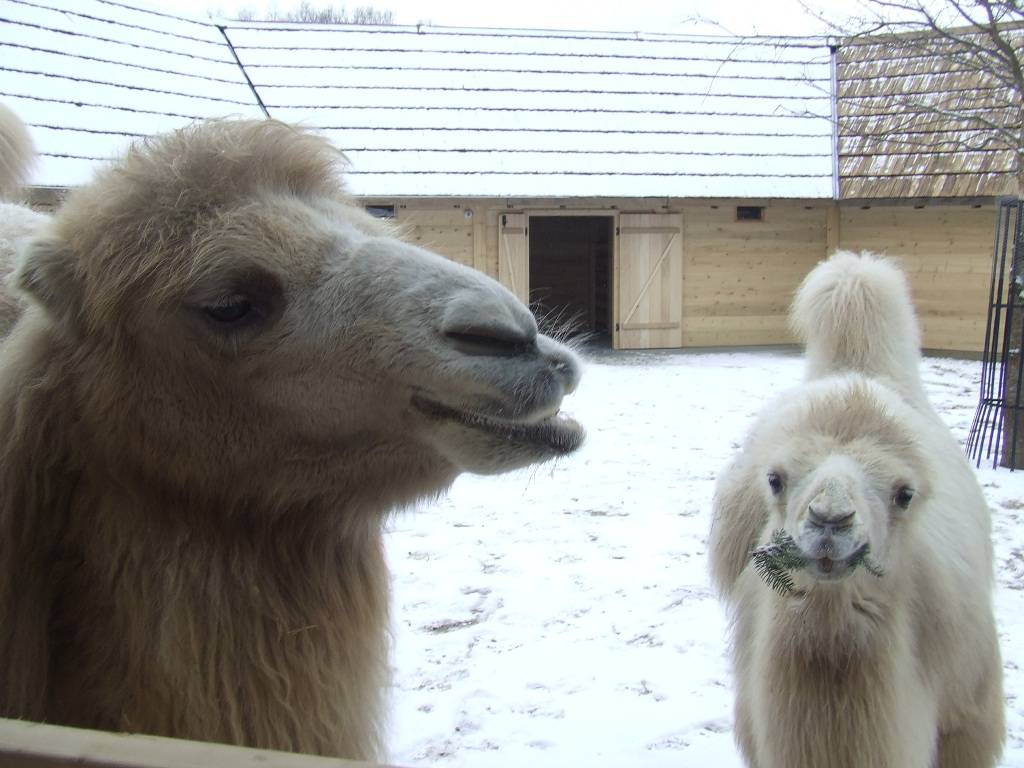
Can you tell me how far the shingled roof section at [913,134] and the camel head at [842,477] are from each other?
1112cm

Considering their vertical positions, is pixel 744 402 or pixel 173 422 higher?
pixel 173 422

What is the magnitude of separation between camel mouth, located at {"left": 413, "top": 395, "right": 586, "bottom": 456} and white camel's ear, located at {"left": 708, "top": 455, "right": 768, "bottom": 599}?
6.45 feet

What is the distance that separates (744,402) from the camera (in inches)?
412

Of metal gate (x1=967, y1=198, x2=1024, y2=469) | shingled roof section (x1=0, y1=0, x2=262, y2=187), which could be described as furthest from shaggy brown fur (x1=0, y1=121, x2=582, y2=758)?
shingled roof section (x1=0, y1=0, x2=262, y2=187)

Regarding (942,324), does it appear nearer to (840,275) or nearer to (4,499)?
(840,275)

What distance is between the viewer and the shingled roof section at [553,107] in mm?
14672

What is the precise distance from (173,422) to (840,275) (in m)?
3.58

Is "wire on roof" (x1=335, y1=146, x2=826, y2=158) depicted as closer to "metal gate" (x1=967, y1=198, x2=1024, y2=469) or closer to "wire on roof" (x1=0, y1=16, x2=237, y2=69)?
"wire on roof" (x1=0, y1=16, x2=237, y2=69)

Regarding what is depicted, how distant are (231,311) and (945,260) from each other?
1514cm

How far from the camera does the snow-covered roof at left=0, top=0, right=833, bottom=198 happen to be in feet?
41.8

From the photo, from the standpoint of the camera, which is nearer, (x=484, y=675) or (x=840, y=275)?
(x=484, y=675)

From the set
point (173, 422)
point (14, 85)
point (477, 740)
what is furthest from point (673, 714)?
point (14, 85)

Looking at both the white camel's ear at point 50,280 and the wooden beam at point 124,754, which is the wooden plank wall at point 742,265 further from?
the wooden beam at point 124,754

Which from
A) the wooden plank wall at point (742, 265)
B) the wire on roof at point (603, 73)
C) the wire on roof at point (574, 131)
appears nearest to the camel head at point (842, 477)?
the wooden plank wall at point (742, 265)
